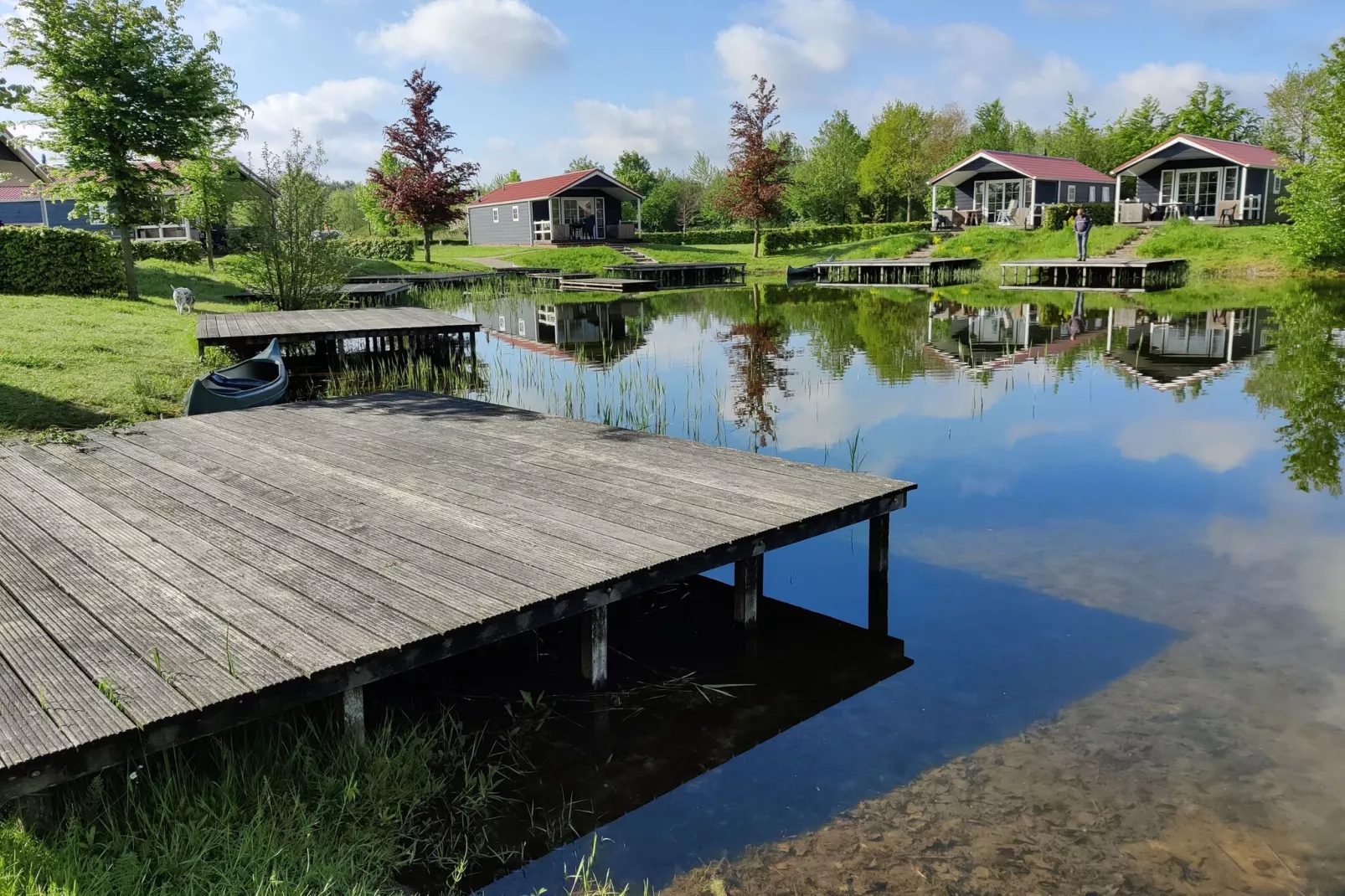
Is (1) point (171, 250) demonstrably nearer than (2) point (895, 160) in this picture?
Yes

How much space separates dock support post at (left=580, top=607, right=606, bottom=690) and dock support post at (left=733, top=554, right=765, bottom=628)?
3.81 feet

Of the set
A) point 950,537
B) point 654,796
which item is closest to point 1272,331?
point 950,537

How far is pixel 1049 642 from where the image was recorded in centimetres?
568

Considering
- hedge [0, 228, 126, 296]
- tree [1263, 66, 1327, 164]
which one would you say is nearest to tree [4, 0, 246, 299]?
hedge [0, 228, 126, 296]

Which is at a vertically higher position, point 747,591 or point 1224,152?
point 1224,152

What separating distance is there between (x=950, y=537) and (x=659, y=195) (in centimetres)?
5933

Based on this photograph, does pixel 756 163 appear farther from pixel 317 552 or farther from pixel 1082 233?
pixel 317 552

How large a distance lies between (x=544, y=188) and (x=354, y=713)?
147 ft

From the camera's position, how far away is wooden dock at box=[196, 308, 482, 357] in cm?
1365

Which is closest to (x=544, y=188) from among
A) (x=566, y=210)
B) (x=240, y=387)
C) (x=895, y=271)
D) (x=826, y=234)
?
(x=566, y=210)

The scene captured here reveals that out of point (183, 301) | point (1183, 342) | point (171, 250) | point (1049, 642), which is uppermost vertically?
point (171, 250)

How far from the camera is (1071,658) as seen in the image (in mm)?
5469

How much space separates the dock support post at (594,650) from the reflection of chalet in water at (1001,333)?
1176 centimetres

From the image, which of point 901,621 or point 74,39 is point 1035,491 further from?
point 74,39
